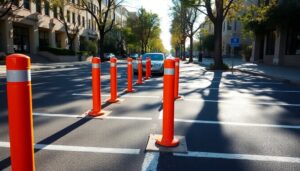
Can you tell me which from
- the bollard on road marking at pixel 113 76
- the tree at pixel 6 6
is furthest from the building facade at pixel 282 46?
the tree at pixel 6 6

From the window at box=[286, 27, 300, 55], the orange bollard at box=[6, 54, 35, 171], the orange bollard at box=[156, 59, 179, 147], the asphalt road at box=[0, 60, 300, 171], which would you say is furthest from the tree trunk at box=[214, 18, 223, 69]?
the orange bollard at box=[6, 54, 35, 171]

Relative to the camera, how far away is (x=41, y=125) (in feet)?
17.2

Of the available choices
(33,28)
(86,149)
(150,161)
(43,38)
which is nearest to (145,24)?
(43,38)

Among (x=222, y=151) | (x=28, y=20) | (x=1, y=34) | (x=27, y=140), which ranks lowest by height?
(x=222, y=151)

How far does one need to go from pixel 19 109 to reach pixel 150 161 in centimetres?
189

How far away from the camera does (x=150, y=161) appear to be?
3605mm

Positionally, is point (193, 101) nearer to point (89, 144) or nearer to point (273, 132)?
point (273, 132)

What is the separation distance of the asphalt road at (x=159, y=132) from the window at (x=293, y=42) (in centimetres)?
2013

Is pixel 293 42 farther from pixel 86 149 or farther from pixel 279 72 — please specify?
pixel 86 149

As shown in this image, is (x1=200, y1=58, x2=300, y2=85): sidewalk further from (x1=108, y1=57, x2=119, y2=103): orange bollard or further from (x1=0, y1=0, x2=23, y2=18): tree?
(x1=0, y1=0, x2=23, y2=18): tree

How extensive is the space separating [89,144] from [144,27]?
238 feet

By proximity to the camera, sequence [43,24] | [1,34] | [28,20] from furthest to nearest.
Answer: [43,24], [28,20], [1,34]

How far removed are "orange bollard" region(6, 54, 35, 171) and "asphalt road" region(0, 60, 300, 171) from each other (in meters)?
1.06

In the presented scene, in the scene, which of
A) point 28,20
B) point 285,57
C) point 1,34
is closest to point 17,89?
point 285,57
